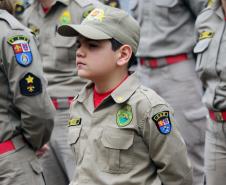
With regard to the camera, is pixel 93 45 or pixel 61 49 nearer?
pixel 93 45

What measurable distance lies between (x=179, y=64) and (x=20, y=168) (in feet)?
6.96

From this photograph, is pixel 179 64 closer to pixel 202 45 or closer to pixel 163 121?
pixel 202 45

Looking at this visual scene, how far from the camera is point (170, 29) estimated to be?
5848 millimetres

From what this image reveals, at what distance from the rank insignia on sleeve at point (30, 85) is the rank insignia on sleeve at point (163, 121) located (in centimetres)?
103

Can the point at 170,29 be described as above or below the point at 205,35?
below

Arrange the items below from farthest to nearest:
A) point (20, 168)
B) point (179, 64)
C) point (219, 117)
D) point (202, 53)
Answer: point (179, 64)
point (202, 53)
point (219, 117)
point (20, 168)

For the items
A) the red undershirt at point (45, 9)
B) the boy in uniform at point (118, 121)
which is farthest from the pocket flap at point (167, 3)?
the boy in uniform at point (118, 121)

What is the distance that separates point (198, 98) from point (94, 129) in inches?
100

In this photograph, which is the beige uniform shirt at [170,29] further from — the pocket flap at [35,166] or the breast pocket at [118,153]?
the breast pocket at [118,153]

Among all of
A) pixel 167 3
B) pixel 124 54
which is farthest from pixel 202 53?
pixel 124 54

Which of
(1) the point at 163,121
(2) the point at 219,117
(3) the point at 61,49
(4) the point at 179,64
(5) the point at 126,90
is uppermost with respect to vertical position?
(5) the point at 126,90

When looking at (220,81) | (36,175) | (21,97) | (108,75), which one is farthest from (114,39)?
(220,81)

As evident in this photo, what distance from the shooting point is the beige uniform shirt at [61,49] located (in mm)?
5504

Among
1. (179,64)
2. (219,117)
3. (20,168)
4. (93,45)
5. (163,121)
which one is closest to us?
(163,121)
